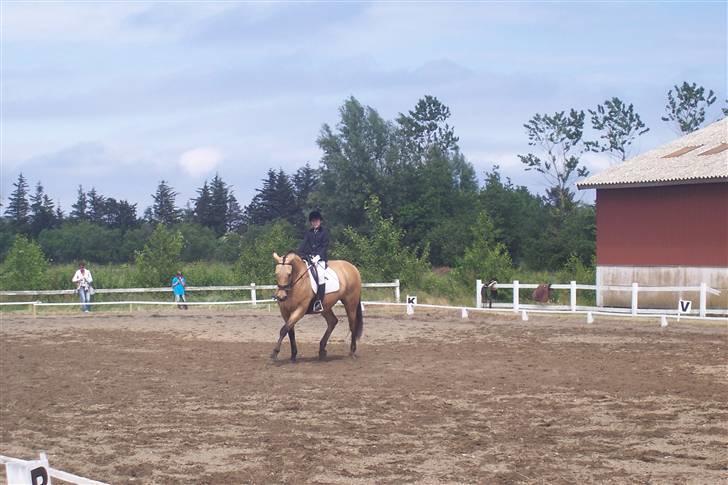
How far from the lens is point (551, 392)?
11977 mm

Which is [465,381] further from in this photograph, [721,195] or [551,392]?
[721,195]

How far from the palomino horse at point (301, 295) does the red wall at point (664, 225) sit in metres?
15.2

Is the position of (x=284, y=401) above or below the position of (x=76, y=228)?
below

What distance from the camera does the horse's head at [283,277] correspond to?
50.6ft

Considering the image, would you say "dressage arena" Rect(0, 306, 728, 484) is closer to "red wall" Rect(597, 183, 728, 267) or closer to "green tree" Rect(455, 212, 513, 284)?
"red wall" Rect(597, 183, 728, 267)

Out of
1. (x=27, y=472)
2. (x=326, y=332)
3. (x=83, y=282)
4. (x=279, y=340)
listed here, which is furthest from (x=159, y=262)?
(x=27, y=472)

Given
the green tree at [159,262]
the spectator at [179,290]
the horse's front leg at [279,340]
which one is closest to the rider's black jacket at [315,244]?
the horse's front leg at [279,340]

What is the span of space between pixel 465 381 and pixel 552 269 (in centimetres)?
4212

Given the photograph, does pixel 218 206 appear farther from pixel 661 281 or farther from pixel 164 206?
pixel 661 281

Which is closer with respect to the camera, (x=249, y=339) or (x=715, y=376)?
(x=715, y=376)

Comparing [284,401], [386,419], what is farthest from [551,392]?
[284,401]

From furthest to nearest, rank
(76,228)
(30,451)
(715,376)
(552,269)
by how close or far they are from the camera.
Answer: (76,228)
(552,269)
(715,376)
(30,451)

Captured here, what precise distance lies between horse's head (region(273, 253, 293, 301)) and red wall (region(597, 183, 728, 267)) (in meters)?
17.0

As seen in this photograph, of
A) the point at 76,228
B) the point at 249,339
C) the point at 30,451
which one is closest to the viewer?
the point at 30,451
